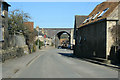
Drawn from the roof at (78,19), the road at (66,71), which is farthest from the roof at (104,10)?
the roof at (78,19)

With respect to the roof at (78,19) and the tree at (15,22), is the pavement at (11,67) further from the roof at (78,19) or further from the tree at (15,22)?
the roof at (78,19)

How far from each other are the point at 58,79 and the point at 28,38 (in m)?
29.6

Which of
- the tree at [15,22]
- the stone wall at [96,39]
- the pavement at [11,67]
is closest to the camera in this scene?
the pavement at [11,67]

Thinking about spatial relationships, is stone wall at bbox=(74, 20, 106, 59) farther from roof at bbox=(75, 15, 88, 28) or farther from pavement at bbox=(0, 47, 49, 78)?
roof at bbox=(75, 15, 88, 28)

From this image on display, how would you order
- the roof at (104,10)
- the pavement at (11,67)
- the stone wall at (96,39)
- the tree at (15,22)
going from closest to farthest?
the pavement at (11,67) → the stone wall at (96,39) → the roof at (104,10) → the tree at (15,22)

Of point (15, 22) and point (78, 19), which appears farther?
point (78, 19)

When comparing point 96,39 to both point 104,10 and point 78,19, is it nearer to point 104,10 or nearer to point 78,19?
point 104,10

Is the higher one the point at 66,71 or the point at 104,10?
the point at 104,10

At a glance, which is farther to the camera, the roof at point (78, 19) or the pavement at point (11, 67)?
the roof at point (78, 19)

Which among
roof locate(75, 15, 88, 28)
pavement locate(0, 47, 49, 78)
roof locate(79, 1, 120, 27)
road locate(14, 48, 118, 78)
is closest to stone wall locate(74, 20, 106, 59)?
roof locate(79, 1, 120, 27)

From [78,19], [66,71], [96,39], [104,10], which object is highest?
[78,19]

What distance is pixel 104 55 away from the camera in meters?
18.3

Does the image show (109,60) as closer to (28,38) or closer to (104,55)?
(104,55)

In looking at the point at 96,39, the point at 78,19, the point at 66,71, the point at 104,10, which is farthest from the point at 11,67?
the point at 78,19
